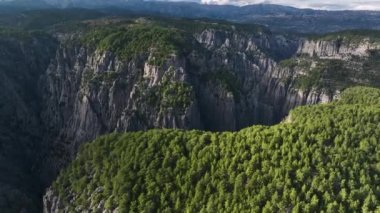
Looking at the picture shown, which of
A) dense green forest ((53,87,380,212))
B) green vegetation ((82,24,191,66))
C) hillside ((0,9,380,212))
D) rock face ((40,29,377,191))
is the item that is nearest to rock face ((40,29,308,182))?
rock face ((40,29,377,191))

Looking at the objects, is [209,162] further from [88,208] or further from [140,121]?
[140,121]

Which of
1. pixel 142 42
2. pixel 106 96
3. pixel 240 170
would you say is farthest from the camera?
pixel 142 42

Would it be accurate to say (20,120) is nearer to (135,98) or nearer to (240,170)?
(135,98)

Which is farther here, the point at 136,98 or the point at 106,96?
the point at 106,96

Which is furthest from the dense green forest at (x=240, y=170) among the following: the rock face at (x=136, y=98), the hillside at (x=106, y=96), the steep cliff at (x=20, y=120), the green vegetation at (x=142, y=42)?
the green vegetation at (x=142, y=42)

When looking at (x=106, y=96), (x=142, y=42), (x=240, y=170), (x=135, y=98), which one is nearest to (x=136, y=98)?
(x=135, y=98)
